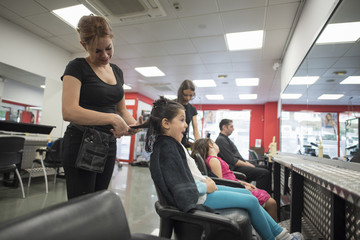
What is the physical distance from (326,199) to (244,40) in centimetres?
344

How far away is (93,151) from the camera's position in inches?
39.5

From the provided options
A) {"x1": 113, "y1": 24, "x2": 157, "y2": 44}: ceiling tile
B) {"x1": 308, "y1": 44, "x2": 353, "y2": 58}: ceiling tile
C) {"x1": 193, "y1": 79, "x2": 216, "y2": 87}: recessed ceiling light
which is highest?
{"x1": 113, "y1": 24, "x2": 157, "y2": 44}: ceiling tile

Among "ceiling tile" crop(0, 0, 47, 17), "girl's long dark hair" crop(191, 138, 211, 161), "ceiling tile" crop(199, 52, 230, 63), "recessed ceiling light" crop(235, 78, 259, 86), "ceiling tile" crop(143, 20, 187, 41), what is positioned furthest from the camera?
"recessed ceiling light" crop(235, 78, 259, 86)

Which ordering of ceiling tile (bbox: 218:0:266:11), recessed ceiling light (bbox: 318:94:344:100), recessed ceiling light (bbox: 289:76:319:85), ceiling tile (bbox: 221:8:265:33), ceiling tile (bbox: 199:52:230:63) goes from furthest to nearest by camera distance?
ceiling tile (bbox: 199:52:230:63)
ceiling tile (bbox: 221:8:265:33)
ceiling tile (bbox: 218:0:266:11)
recessed ceiling light (bbox: 289:76:319:85)
recessed ceiling light (bbox: 318:94:344:100)

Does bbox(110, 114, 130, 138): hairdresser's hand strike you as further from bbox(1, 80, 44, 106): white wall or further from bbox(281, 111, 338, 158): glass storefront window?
bbox(1, 80, 44, 106): white wall

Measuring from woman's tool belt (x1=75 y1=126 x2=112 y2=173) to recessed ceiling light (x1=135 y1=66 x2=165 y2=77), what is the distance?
531cm

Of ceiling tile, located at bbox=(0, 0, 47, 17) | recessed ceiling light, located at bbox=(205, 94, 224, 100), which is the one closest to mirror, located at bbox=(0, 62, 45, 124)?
ceiling tile, located at bbox=(0, 0, 47, 17)

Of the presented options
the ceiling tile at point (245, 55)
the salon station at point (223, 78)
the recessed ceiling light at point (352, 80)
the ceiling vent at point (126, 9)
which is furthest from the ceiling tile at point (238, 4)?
the recessed ceiling light at point (352, 80)

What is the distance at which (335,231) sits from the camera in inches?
41.9

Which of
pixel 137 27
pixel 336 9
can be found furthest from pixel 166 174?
pixel 137 27

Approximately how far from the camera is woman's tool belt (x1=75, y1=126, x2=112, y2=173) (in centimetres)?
98

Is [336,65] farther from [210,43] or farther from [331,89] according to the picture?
[210,43]

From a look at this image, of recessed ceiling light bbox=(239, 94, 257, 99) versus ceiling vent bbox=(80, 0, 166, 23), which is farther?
recessed ceiling light bbox=(239, 94, 257, 99)

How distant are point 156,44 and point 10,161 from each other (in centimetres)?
331
